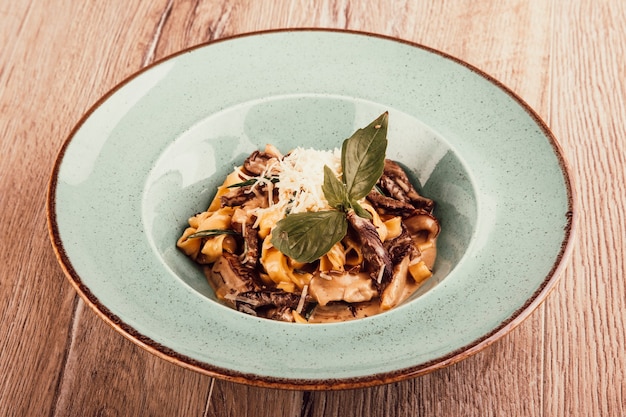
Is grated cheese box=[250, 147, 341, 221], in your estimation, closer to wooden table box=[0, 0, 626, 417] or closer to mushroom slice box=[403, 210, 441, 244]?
mushroom slice box=[403, 210, 441, 244]

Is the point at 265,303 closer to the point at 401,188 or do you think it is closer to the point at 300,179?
the point at 300,179

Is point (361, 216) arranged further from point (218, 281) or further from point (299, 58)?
point (299, 58)

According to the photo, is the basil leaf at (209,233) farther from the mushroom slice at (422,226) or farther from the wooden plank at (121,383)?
the mushroom slice at (422,226)

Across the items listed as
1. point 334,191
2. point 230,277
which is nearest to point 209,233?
point 230,277

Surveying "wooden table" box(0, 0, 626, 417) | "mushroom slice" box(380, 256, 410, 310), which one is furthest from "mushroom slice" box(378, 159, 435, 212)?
"wooden table" box(0, 0, 626, 417)

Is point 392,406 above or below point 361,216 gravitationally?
below

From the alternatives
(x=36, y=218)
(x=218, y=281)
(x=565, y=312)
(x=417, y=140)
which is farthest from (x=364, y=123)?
(x=36, y=218)
